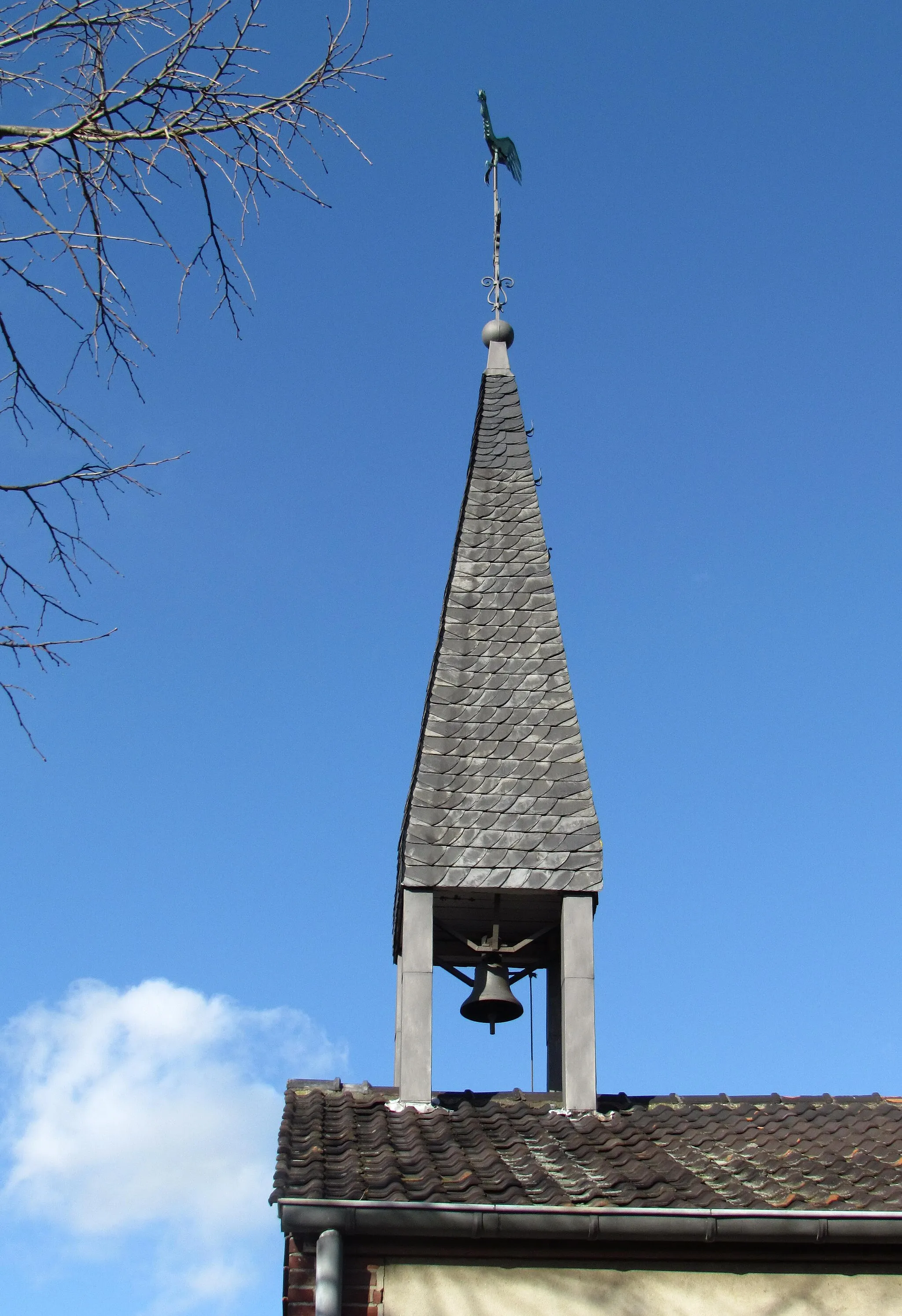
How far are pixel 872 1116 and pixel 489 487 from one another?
5.68 m

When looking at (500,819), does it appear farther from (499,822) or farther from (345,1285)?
(345,1285)

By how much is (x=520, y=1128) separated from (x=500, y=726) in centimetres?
292

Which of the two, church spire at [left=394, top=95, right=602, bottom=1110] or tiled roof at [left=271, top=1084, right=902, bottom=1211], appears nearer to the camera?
tiled roof at [left=271, top=1084, right=902, bottom=1211]

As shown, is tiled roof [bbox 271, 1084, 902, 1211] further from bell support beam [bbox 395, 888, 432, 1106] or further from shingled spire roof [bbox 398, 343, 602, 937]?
shingled spire roof [bbox 398, 343, 602, 937]

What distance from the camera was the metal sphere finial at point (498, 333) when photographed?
13117 millimetres

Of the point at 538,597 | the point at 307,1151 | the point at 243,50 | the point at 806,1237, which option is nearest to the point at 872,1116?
the point at 806,1237

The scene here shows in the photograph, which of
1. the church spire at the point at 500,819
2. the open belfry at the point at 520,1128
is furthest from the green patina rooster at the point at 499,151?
the church spire at the point at 500,819

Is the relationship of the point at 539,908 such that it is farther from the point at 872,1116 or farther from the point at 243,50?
the point at 243,50

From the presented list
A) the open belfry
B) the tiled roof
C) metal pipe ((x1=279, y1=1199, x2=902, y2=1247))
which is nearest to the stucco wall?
the open belfry

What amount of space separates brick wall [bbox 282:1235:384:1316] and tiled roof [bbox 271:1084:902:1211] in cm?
36

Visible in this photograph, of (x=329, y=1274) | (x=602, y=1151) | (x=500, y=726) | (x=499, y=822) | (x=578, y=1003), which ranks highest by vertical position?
(x=500, y=726)

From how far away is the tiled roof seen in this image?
7.79 meters

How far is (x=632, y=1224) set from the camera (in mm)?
7594

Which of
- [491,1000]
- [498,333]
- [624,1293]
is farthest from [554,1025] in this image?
[498,333]
